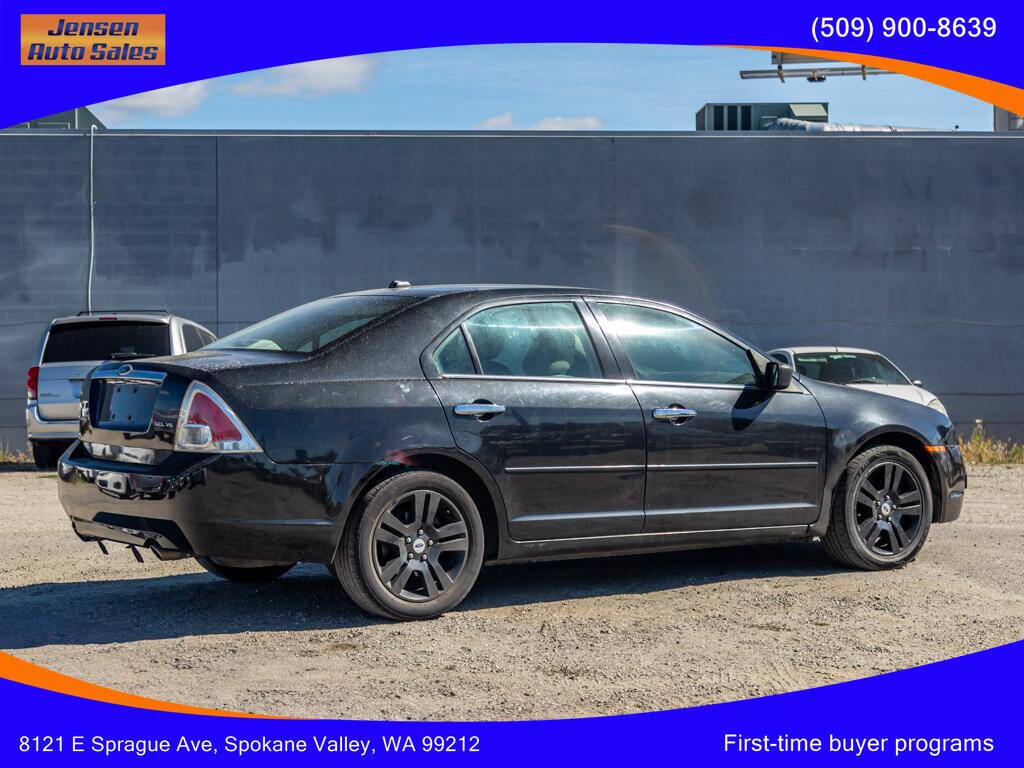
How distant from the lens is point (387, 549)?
20.2 ft

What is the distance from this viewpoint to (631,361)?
23.0 ft

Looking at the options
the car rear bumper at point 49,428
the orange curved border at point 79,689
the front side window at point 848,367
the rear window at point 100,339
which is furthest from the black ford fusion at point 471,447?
the car rear bumper at point 49,428

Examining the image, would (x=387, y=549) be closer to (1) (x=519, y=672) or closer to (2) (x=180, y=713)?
(1) (x=519, y=672)

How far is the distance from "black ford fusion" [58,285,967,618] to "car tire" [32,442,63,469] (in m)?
7.92

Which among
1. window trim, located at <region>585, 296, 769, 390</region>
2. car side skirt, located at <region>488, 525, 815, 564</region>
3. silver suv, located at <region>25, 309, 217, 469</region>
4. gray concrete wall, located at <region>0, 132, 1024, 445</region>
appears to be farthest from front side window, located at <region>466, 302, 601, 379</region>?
gray concrete wall, located at <region>0, 132, 1024, 445</region>

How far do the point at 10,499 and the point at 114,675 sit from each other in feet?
23.6

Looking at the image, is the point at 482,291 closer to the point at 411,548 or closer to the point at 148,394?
the point at 411,548

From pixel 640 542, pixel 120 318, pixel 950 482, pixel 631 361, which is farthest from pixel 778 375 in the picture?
pixel 120 318

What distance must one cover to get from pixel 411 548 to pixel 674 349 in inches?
77.5

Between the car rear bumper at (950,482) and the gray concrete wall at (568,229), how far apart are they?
37.3 feet

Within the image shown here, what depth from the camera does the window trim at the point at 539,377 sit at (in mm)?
6434

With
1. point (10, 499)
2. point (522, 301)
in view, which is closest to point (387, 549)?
Answer: point (522, 301)

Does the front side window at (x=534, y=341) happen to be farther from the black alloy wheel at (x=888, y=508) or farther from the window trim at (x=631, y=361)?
the black alloy wheel at (x=888, y=508)

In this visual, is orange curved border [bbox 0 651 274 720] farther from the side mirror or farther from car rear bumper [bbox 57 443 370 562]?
the side mirror
